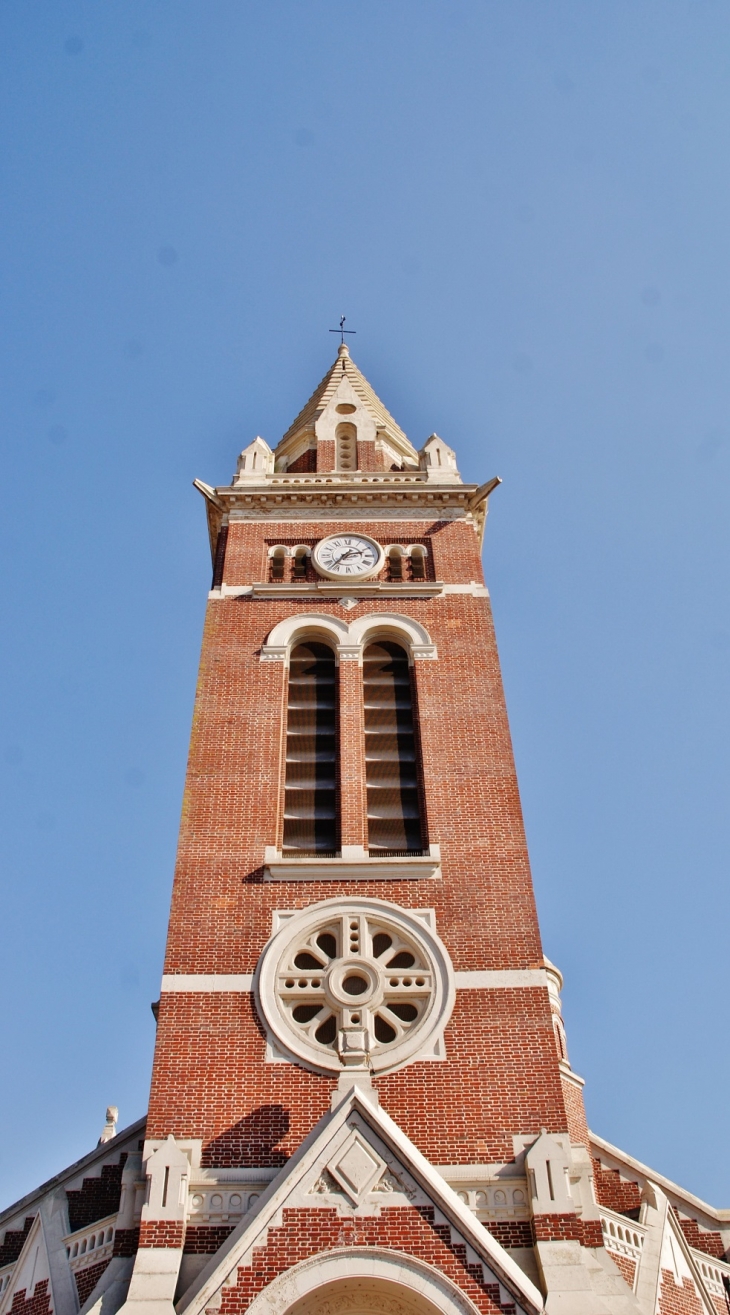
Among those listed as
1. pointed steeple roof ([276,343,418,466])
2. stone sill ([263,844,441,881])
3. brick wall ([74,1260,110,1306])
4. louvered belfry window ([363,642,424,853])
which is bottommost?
brick wall ([74,1260,110,1306])

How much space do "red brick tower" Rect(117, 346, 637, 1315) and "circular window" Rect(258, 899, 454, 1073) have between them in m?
0.04

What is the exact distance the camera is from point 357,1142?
14.4m

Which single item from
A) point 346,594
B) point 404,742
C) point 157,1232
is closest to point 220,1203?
point 157,1232

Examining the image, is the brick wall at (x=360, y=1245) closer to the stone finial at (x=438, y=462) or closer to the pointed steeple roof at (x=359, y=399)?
the stone finial at (x=438, y=462)

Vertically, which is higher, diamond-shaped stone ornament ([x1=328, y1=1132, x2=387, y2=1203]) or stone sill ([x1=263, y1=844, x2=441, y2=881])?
stone sill ([x1=263, y1=844, x2=441, y2=881])

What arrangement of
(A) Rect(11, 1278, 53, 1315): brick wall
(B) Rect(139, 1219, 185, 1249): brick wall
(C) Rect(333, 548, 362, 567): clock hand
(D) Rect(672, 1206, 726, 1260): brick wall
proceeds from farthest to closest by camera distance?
(C) Rect(333, 548, 362, 567): clock hand
(D) Rect(672, 1206, 726, 1260): brick wall
(A) Rect(11, 1278, 53, 1315): brick wall
(B) Rect(139, 1219, 185, 1249): brick wall

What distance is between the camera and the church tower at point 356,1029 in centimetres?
1385

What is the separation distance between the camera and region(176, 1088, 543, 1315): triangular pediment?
44.2ft

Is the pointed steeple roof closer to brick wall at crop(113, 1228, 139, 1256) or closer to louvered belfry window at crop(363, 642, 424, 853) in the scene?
louvered belfry window at crop(363, 642, 424, 853)

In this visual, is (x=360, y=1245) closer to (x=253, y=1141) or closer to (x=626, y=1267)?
(x=253, y=1141)

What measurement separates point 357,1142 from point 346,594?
11.8 metres

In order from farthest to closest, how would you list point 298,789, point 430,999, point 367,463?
point 367,463 → point 298,789 → point 430,999

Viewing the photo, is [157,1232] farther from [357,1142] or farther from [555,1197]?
[555,1197]

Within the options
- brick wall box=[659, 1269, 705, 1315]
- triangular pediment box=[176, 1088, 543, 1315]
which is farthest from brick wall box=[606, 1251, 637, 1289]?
triangular pediment box=[176, 1088, 543, 1315]
